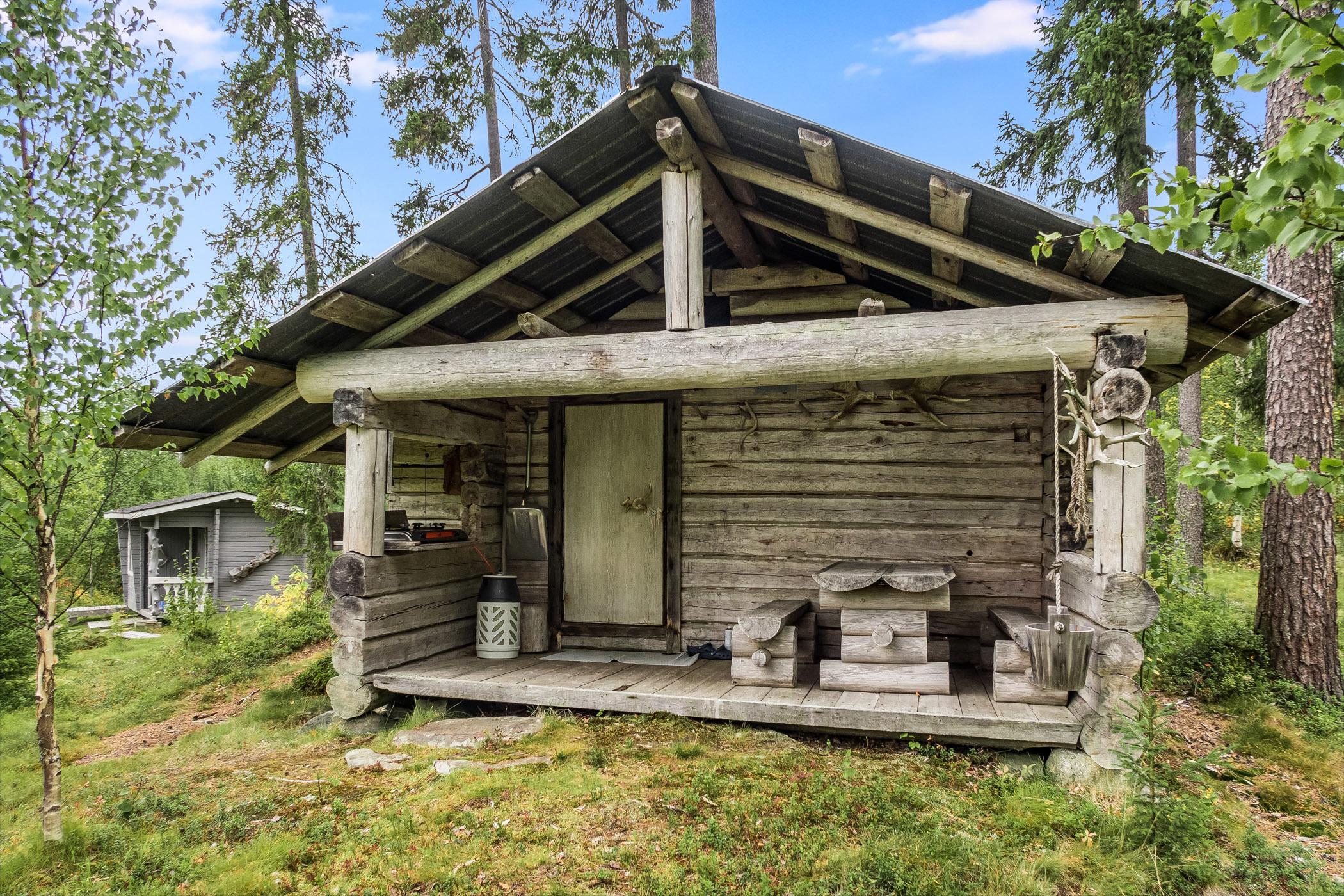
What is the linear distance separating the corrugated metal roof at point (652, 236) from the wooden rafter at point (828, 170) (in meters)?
0.05

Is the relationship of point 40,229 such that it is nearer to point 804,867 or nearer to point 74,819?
point 74,819

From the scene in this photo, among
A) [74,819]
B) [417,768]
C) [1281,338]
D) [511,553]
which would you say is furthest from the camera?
[511,553]

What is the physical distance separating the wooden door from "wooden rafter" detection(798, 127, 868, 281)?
2626 millimetres

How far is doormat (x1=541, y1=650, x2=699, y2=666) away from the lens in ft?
23.4

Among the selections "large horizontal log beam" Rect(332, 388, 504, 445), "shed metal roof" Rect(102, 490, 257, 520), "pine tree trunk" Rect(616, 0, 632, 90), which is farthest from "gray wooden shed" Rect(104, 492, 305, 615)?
"large horizontal log beam" Rect(332, 388, 504, 445)

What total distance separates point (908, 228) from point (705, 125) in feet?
5.02

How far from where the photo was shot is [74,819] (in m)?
4.44

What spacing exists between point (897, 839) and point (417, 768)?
3.16 meters

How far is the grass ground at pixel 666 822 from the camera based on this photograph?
3.66m

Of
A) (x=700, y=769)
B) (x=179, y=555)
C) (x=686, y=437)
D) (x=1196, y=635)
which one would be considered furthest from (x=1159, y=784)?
(x=179, y=555)

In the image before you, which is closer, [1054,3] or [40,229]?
[40,229]

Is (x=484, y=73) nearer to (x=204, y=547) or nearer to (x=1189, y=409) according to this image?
(x=1189, y=409)

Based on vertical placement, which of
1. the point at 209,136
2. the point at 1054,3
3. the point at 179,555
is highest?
the point at 1054,3

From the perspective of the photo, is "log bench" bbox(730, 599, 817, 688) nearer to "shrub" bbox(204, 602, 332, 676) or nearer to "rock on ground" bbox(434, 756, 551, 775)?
"rock on ground" bbox(434, 756, 551, 775)
